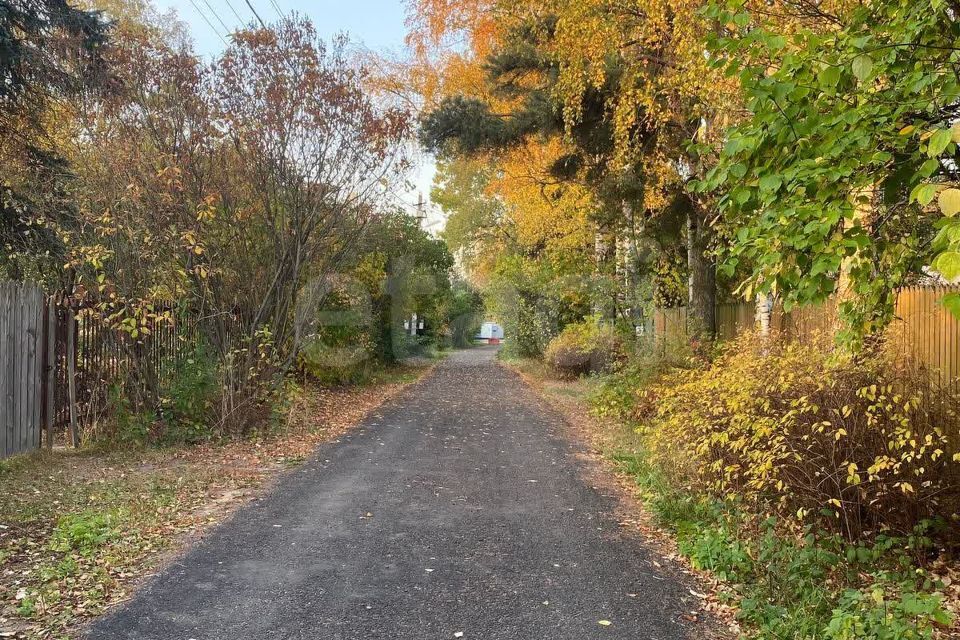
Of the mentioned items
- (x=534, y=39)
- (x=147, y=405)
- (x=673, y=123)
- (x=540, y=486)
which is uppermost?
(x=534, y=39)

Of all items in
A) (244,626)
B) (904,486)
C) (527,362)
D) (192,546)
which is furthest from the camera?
(527,362)

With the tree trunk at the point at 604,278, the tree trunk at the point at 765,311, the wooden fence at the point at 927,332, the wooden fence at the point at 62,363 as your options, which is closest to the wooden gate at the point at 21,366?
the wooden fence at the point at 62,363

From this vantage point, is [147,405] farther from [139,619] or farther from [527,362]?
[527,362]

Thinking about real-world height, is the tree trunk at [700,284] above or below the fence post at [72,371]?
above

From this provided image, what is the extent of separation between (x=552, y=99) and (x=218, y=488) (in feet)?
26.3

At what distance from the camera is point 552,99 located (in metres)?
11.7

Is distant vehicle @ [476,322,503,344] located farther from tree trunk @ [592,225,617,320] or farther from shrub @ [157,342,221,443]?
shrub @ [157,342,221,443]

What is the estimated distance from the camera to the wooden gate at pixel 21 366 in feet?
25.2

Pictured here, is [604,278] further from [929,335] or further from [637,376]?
[929,335]

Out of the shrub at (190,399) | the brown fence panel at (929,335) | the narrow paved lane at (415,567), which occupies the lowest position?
the narrow paved lane at (415,567)

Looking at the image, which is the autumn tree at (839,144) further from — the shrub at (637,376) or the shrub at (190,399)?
the shrub at (190,399)

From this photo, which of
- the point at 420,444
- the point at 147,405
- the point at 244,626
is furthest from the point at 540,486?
the point at 147,405

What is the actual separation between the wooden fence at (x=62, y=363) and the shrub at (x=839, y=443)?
7.18 m

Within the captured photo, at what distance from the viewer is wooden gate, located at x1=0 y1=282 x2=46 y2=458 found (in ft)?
25.2
